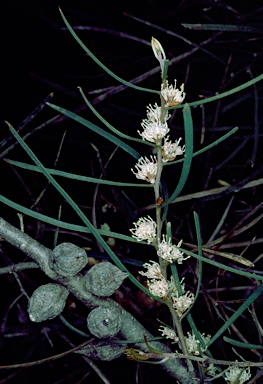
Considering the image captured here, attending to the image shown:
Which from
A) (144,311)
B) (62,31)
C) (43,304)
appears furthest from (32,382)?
(62,31)

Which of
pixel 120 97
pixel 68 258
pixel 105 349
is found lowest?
pixel 105 349

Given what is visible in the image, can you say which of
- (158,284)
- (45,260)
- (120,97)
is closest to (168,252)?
(158,284)

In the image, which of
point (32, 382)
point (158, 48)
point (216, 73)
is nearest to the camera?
point (158, 48)

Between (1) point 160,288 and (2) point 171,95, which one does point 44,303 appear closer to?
(1) point 160,288

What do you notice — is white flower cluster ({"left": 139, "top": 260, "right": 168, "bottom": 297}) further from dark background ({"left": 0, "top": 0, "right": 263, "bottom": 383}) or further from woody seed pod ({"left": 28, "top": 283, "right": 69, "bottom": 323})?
dark background ({"left": 0, "top": 0, "right": 263, "bottom": 383})

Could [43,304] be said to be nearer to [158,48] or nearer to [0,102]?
[158,48]

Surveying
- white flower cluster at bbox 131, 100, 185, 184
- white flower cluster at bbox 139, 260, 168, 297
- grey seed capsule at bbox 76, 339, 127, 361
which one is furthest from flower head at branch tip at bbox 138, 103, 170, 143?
grey seed capsule at bbox 76, 339, 127, 361
